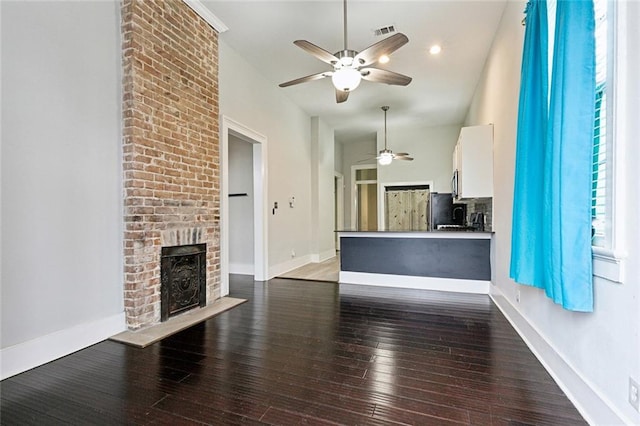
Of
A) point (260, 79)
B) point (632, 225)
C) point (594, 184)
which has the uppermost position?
point (260, 79)

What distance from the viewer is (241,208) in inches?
221

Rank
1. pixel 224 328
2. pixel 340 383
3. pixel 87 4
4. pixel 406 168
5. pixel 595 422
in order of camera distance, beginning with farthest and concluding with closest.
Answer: pixel 406 168 → pixel 224 328 → pixel 87 4 → pixel 340 383 → pixel 595 422

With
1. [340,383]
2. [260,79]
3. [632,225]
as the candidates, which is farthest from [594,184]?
[260,79]

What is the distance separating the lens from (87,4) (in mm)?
2553

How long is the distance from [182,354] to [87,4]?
297 centimetres

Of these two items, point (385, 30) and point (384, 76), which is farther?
point (385, 30)

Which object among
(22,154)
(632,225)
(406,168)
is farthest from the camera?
(406,168)

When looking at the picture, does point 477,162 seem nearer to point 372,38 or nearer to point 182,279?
point 372,38

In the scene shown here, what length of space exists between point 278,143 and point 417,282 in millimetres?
3282

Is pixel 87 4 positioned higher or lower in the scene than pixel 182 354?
higher

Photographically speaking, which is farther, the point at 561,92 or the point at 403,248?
the point at 403,248

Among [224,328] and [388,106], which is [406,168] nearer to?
[388,106]

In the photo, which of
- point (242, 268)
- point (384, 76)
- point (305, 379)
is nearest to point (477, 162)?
point (384, 76)

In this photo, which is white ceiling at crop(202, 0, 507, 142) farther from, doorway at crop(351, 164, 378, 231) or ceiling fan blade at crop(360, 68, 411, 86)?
doorway at crop(351, 164, 378, 231)
